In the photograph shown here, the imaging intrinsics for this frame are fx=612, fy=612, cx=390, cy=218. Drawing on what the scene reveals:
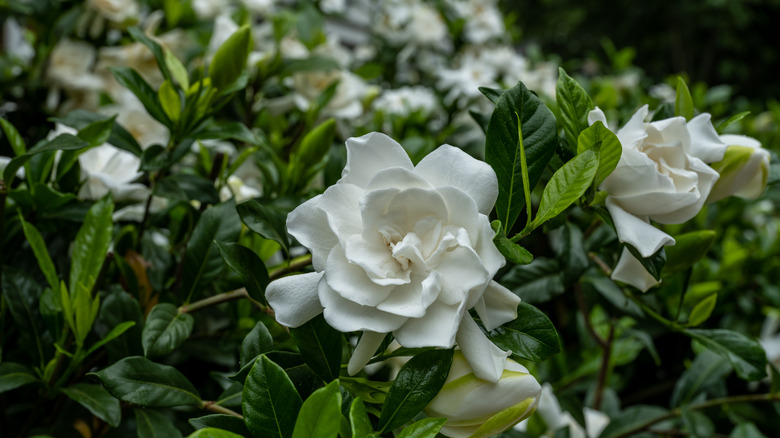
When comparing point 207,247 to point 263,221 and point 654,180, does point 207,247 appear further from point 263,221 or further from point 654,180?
point 654,180

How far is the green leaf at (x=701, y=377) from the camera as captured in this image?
1.26 m

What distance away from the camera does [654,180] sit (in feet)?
2.10

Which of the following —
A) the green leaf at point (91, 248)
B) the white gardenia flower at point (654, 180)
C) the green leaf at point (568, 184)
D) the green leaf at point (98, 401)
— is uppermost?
the green leaf at point (568, 184)

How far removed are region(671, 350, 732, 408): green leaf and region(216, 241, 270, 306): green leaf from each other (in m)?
0.99

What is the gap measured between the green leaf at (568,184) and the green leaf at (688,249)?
11.1 inches

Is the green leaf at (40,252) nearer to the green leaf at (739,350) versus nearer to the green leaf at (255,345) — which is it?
the green leaf at (255,345)

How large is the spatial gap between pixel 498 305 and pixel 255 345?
0.81 ft

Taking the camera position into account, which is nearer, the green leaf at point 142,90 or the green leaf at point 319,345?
the green leaf at point 319,345

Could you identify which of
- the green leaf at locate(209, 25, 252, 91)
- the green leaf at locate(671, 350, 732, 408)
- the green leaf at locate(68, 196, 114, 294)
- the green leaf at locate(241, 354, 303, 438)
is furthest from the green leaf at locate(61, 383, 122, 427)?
the green leaf at locate(671, 350, 732, 408)

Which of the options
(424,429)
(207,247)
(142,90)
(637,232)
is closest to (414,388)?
(424,429)

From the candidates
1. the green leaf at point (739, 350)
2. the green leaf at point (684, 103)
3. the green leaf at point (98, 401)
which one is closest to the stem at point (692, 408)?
the green leaf at point (739, 350)

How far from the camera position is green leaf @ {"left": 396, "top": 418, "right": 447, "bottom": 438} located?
51cm

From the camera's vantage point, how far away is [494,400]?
0.56 m

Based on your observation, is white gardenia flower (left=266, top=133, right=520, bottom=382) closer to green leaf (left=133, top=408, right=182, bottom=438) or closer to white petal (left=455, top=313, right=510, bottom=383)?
white petal (left=455, top=313, right=510, bottom=383)
